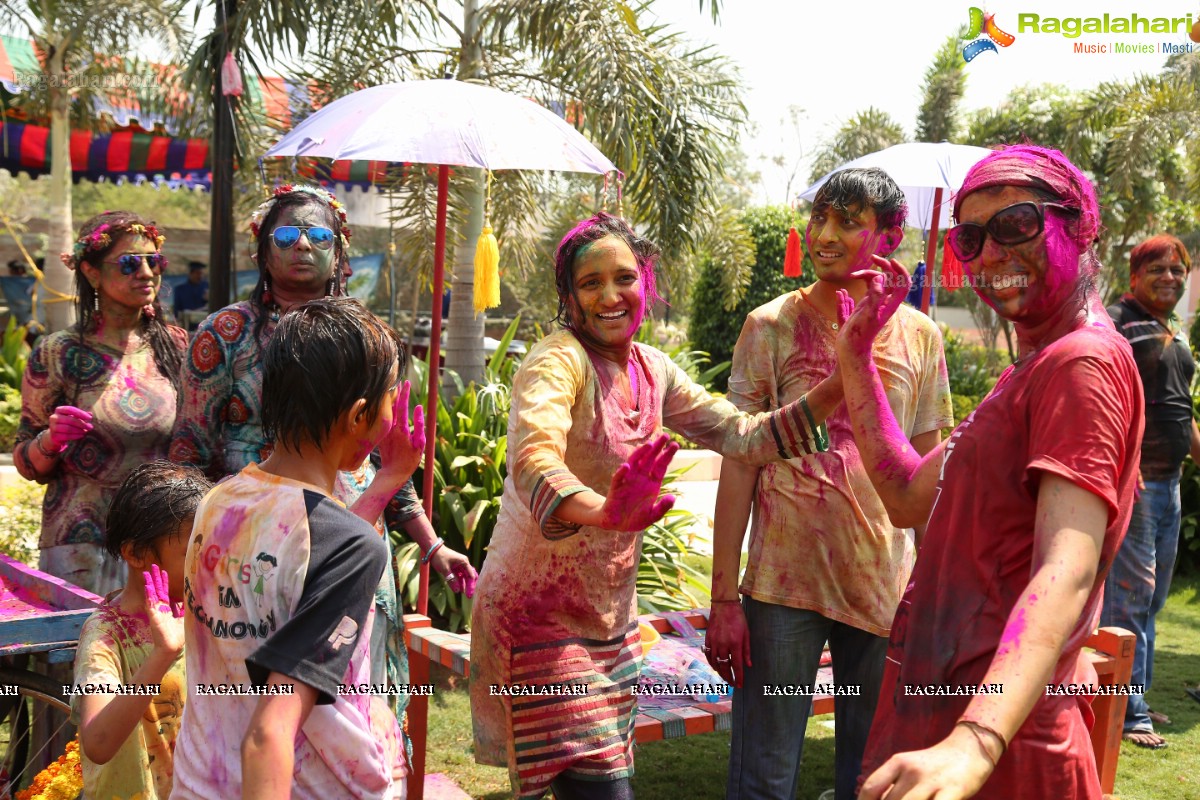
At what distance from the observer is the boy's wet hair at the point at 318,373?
188 cm

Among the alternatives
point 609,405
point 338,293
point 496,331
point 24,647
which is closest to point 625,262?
point 609,405

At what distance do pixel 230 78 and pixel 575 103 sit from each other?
2510 mm

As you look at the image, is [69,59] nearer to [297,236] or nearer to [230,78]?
[230,78]

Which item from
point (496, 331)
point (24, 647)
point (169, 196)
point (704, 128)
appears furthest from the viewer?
point (169, 196)

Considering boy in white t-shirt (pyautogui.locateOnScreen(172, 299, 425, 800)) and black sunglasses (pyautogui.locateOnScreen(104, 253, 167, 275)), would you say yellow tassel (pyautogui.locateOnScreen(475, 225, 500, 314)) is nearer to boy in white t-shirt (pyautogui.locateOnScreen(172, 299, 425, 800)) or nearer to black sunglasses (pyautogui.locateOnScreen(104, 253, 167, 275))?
black sunglasses (pyautogui.locateOnScreen(104, 253, 167, 275))

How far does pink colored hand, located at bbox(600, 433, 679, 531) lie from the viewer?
6.59ft

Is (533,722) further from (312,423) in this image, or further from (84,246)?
(84,246)

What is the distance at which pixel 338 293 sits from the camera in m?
3.35

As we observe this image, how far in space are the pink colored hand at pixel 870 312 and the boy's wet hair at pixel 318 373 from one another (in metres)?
0.91

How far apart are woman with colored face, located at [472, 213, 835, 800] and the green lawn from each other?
5.99 feet

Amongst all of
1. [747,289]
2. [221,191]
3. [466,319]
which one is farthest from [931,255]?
[747,289]

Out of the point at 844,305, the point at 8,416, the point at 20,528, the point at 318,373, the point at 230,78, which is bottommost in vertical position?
the point at 8,416

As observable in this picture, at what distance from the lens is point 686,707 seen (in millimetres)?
3807

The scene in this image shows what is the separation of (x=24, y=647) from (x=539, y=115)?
2.75 metres
